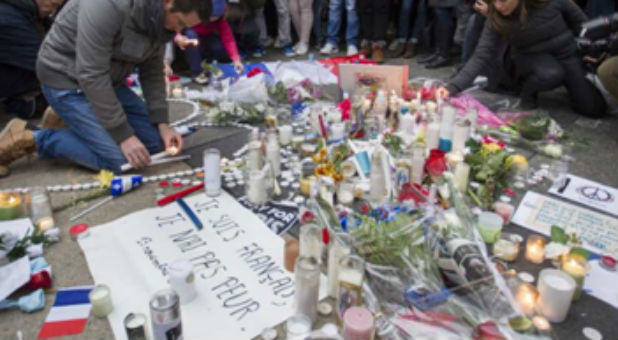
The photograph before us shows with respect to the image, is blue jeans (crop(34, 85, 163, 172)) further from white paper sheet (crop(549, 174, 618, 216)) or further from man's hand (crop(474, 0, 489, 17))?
man's hand (crop(474, 0, 489, 17))

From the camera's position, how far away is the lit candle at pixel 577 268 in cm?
146

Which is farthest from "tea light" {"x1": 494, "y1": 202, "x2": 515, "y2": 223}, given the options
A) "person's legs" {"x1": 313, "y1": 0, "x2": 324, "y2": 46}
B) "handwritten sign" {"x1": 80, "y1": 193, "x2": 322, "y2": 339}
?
"person's legs" {"x1": 313, "y1": 0, "x2": 324, "y2": 46}

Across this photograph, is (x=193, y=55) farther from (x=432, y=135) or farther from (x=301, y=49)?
(x=432, y=135)

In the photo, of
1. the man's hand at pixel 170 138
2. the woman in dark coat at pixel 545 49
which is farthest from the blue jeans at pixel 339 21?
the man's hand at pixel 170 138

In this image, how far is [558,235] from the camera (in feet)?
5.56

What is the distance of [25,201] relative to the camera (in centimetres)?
193

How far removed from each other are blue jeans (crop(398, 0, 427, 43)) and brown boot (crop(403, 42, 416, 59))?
0.05m

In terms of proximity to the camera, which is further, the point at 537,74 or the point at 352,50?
the point at 352,50

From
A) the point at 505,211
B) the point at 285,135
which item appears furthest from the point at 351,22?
the point at 505,211

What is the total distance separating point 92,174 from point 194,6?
3.31ft

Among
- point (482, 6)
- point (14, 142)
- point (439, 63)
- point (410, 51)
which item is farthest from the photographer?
point (410, 51)

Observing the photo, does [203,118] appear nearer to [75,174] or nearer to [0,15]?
[75,174]

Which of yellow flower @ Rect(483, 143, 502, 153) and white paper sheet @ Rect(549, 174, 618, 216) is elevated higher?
yellow flower @ Rect(483, 143, 502, 153)

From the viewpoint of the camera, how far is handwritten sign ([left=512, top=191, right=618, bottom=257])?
5.82ft
